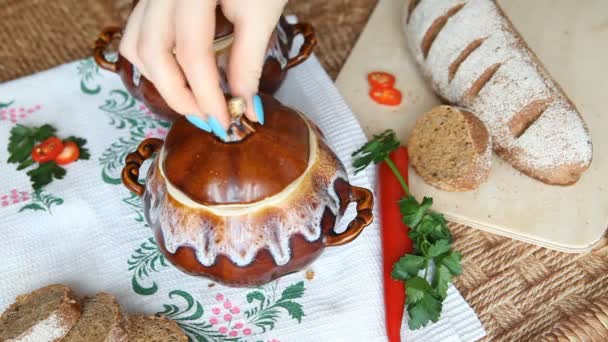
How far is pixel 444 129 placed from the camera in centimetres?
114

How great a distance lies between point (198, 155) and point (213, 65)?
14 cm

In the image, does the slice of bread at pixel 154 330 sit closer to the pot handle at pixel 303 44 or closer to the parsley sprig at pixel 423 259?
the parsley sprig at pixel 423 259

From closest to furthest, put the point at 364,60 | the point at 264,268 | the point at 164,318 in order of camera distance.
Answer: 1. the point at 264,268
2. the point at 164,318
3. the point at 364,60

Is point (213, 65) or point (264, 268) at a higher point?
point (213, 65)

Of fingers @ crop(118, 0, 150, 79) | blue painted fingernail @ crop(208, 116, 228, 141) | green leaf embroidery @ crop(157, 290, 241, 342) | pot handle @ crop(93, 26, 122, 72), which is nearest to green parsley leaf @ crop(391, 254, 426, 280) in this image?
green leaf embroidery @ crop(157, 290, 241, 342)

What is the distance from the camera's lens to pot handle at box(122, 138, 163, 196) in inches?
34.5

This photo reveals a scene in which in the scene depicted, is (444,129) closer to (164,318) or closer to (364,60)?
(364,60)

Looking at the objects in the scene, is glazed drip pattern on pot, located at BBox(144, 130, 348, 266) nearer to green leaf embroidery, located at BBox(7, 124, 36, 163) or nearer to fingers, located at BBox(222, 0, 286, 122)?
fingers, located at BBox(222, 0, 286, 122)

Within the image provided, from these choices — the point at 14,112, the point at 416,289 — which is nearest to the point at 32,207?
the point at 14,112

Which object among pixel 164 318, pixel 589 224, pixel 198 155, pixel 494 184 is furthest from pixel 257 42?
pixel 589 224

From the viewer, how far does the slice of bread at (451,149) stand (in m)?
1.11

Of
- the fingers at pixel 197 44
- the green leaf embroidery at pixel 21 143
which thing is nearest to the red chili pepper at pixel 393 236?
the fingers at pixel 197 44

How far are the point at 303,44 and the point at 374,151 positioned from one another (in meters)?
0.24

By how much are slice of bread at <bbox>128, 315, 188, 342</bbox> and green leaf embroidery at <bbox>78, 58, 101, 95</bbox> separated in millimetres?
552
